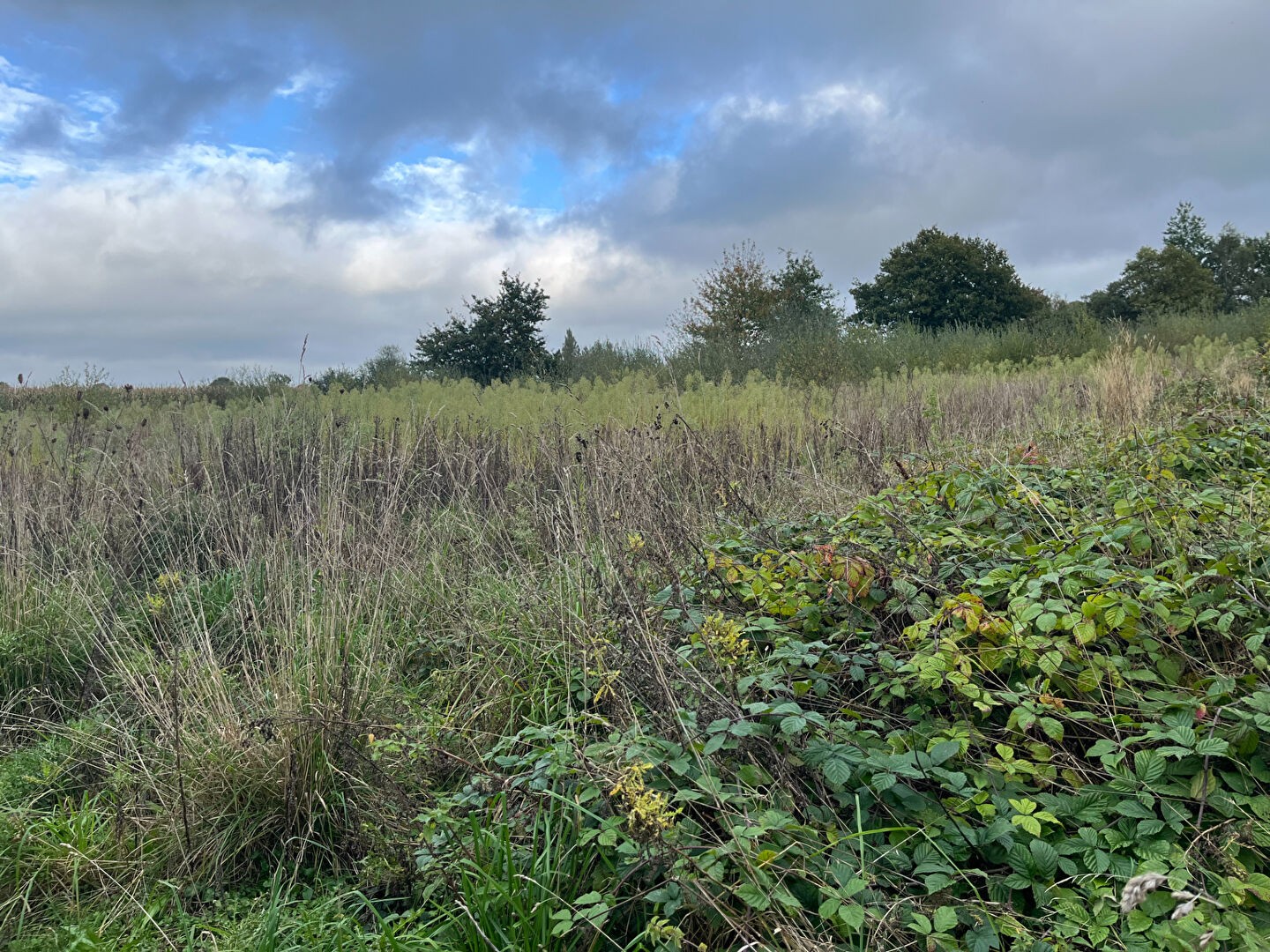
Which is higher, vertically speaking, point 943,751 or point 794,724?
point 794,724

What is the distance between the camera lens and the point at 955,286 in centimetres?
3356

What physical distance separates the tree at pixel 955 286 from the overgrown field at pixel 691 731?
99.6ft

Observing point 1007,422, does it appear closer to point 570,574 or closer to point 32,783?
point 570,574

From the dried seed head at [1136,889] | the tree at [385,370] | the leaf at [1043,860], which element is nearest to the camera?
the dried seed head at [1136,889]

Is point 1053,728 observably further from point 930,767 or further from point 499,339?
point 499,339

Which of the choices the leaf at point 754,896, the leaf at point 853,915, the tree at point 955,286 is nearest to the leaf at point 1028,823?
the leaf at point 853,915

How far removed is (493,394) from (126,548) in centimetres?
460

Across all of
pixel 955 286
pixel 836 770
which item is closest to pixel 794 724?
pixel 836 770

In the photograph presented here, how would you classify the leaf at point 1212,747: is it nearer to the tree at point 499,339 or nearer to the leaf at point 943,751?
the leaf at point 943,751

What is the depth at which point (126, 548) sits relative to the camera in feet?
17.0

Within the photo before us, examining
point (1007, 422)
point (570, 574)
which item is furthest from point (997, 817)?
point (1007, 422)

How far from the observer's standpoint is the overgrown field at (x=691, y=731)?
6.67ft

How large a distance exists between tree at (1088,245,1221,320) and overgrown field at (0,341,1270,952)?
33183 millimetres

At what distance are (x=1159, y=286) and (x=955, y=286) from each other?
786cm
